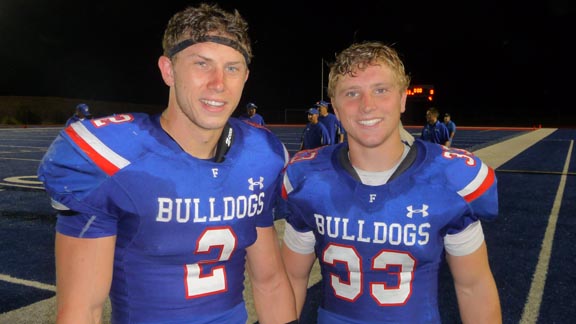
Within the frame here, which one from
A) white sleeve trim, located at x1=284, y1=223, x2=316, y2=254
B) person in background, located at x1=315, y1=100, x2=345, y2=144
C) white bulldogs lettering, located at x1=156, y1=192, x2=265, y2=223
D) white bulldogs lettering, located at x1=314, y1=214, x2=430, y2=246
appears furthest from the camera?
person in background, located at x1=315, y1=100, x2=345, y2=144

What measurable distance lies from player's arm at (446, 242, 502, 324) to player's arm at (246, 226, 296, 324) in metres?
0.72

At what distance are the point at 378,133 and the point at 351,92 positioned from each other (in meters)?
0.22

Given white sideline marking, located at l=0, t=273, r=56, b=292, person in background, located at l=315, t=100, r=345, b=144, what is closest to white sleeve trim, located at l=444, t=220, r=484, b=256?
white sideline marking, located at l=0, t=273, r=56, b=292

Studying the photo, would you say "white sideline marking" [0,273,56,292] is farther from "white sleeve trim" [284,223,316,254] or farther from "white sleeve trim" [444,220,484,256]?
"white sleeve trim" [444,220,484,256]

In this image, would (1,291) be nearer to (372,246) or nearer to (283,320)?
(283,320)

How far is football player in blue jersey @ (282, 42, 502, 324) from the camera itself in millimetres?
1834

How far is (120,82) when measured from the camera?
5391 centimetres

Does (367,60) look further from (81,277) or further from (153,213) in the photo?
(81,277)

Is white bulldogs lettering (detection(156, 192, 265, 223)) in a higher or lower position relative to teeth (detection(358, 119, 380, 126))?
lower

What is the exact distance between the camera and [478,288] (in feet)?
6.05

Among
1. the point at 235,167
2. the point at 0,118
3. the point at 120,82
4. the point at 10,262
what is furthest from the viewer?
the point at 120,82

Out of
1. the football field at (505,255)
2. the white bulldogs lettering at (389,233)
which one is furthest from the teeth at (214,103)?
the football field at (505,255)

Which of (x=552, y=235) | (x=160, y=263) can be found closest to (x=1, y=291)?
(x=160, y=263)

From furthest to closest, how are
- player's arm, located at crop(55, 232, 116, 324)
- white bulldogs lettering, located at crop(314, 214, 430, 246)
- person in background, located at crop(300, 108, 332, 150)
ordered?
person in background, located at crop(300, 108, 332, 150) → white bulldogs lettering, located at crop(314, 214, 430, 246) → player's arm, located at crop(55, 232, 116, 324)
